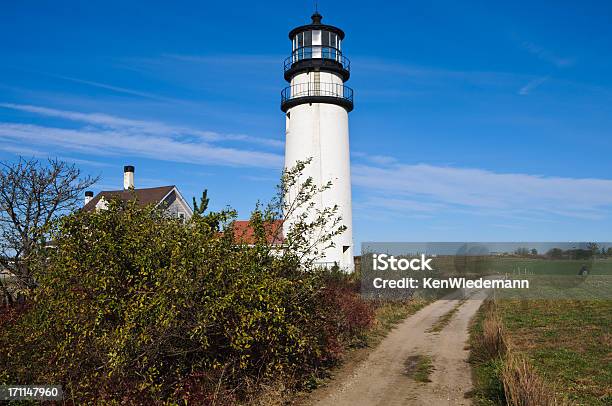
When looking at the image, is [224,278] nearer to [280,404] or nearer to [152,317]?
[152,317]

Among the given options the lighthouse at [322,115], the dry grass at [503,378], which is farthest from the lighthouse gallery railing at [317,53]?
the dry grass at [503,378]

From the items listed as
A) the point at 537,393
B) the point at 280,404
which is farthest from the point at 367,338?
the point at 537,393

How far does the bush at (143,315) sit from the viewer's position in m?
8.19

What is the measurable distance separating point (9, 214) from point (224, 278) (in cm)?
976

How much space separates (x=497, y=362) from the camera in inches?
514

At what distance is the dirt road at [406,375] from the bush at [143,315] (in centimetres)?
201

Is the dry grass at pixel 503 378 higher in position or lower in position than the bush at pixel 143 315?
lower

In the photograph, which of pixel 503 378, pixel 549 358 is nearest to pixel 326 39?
pixel 549 358

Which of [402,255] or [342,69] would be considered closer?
[342,69]

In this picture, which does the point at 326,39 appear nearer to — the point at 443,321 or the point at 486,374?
the point at 443,321

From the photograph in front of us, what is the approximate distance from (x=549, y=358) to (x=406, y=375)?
14.5 feet

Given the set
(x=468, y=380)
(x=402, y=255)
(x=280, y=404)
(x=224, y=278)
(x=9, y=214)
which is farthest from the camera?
(x=402, y=255)

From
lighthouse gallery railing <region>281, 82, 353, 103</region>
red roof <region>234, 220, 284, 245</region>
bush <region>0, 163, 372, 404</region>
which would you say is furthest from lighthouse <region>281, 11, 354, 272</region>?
bush <region>0, 163, 372, 404</region>

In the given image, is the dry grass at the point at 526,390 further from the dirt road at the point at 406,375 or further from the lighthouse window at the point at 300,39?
the lighthouse window at the point at 300,39
